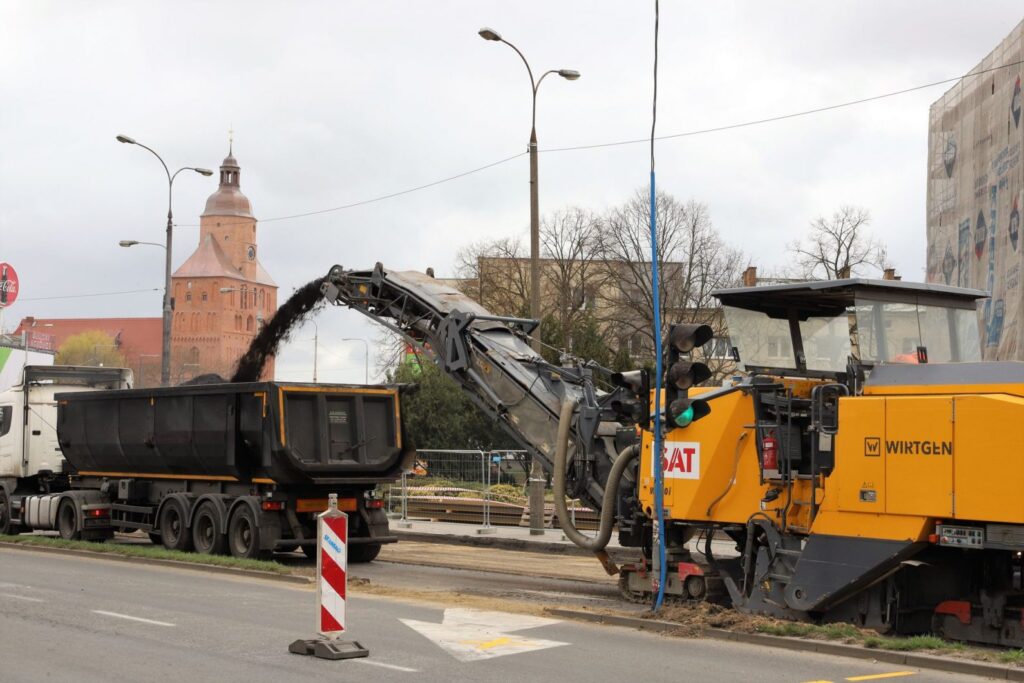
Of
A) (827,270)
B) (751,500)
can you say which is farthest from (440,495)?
(827,270)

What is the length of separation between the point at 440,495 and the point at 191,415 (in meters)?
8.89

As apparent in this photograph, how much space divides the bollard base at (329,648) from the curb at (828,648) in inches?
113

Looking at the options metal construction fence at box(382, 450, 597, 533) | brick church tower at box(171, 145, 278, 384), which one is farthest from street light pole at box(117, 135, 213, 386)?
brick church tower at box(171, 145, 278, 384)

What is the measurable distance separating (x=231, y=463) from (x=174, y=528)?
97.3 inches

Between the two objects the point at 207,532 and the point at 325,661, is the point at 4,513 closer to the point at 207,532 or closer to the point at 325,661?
the point at 207,532

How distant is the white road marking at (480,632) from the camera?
10839mm

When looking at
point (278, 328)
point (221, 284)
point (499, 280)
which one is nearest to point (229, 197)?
point (221, 284)

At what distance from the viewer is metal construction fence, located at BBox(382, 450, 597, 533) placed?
2600 cm

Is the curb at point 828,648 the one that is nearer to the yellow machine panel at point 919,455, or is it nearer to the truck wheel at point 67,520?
the yellow machine panel at point 919,455

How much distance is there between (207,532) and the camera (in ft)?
64.8

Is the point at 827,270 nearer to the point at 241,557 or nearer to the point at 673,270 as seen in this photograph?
the point at 673,270

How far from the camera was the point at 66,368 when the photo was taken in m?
24.9

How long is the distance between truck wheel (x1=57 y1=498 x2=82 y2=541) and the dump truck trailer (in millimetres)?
27

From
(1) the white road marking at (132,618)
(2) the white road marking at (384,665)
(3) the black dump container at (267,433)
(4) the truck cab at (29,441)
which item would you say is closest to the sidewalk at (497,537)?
(3) the black dump container at (267,433)
